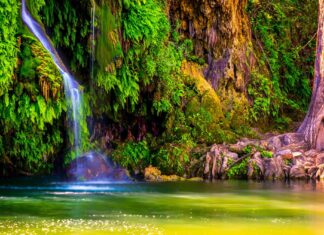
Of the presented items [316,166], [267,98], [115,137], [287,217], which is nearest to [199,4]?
[267,98]

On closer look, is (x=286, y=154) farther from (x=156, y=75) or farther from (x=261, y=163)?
(x=156, y=75)

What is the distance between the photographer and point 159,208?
12.9 m

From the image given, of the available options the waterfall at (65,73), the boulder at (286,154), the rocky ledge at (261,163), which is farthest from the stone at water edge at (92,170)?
the boulder at (286,154)

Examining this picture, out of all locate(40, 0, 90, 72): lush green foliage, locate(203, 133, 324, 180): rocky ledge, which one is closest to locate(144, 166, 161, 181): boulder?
locate(203, 133, 324, 180): rocky ledge

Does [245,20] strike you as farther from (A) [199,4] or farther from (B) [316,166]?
(B) [316,166]

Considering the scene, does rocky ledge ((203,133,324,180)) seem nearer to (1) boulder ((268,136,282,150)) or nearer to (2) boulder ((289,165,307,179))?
(2) boulder ((289,165,307,179))

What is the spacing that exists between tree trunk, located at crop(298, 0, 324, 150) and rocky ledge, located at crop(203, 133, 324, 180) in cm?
77

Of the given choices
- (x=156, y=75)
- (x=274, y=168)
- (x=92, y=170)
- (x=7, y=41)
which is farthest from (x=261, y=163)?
(x=7, y=41)

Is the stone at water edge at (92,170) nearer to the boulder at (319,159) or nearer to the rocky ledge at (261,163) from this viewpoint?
the rocky ledge at (261,163)

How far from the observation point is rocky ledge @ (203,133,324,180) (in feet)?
67.7

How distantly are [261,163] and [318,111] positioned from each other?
317cm

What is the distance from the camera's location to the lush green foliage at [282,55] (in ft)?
87.1

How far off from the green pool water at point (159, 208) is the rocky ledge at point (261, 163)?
6.70 feet

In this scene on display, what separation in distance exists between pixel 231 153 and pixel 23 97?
21.9 feet
